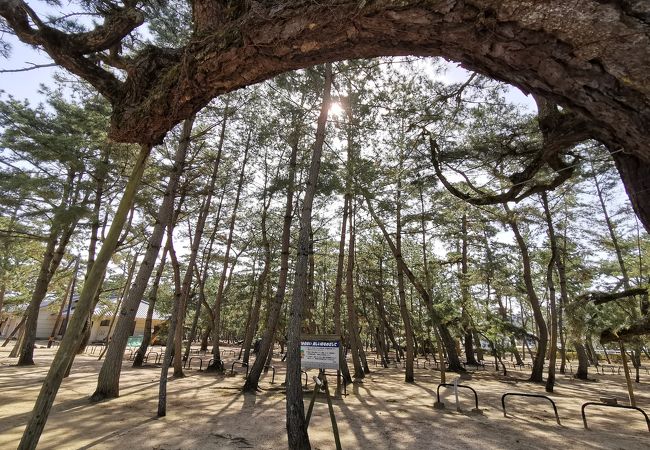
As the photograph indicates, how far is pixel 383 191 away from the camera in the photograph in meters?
11.5

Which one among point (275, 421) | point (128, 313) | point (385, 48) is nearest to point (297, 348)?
point (275, 421)

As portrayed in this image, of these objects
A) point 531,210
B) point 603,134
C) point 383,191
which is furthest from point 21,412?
point 531,210

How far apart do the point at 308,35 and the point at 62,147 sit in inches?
404

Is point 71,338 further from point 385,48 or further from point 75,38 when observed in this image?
point 385,48

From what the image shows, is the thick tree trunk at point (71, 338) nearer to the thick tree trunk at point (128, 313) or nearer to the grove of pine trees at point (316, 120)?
the grove of pine trees at point (316, 120)

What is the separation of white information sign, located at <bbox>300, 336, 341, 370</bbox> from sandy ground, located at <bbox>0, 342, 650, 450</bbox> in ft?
3.53

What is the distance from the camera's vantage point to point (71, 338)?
2.29 meters

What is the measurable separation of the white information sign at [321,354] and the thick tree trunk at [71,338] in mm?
4060

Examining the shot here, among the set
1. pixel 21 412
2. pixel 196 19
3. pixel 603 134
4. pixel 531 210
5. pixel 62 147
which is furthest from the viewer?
pixel 531 210

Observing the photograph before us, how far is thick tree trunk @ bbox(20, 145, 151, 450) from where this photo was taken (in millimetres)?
2090

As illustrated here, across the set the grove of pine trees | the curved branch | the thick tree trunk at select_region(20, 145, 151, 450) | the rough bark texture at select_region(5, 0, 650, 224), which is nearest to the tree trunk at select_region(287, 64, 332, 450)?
the grove of pine trees

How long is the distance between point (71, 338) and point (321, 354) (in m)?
4.38

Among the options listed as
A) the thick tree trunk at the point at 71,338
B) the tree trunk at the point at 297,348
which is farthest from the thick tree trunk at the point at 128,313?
the thick tree trunk at the point at 71,338

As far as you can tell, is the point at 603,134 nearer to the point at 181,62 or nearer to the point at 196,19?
the point at 181,62
